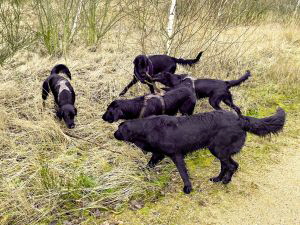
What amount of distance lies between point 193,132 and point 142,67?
9.07ft

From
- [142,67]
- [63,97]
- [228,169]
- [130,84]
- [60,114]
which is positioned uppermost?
[142,67]

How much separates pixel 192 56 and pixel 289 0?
10.2 m

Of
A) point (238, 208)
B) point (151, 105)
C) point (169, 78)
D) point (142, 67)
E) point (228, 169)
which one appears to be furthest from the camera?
point (142, 67)

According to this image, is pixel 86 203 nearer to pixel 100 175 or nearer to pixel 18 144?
pixel 100 175

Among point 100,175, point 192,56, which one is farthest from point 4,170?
point 192,56

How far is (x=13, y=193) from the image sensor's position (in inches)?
137

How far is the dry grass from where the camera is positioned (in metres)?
3.56

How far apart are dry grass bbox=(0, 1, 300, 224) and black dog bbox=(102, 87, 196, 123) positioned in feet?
1.79

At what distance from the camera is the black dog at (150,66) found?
6.14m

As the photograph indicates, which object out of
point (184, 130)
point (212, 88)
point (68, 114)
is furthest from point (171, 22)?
point (184, 130)

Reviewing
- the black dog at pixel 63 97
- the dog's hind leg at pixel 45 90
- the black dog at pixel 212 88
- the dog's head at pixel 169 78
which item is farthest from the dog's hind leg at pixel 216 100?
the dog's hind leg at pixel 45 90

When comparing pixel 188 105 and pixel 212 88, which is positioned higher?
pixel 212 88

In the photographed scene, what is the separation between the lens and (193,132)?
12.6 ft

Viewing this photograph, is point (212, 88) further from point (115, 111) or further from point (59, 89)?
point (59, 89)
